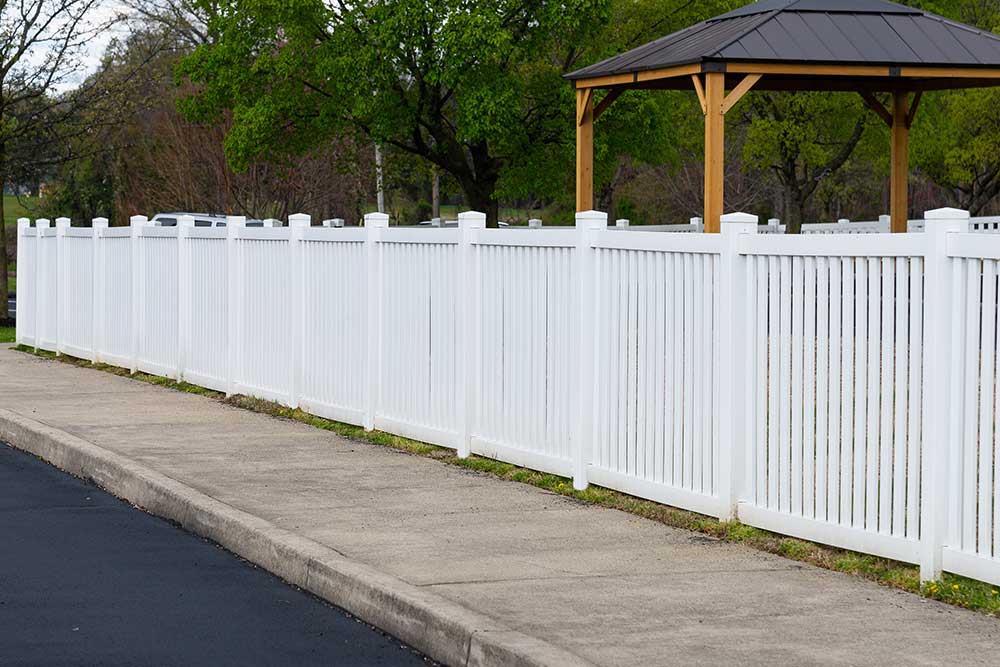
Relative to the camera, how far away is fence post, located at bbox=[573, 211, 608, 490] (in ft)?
30.5

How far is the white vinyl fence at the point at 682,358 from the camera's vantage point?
6.80 metres

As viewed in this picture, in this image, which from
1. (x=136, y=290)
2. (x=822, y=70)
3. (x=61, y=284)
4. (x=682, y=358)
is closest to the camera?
(x=682, y=358)

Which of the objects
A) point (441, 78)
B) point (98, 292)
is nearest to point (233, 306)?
point (98, 292)

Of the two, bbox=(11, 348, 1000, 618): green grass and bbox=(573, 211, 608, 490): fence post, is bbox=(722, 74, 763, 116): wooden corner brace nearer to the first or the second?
bbox=(11, 348, 1000, 618): green grass

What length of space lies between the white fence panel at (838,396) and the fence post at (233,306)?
7.18 m

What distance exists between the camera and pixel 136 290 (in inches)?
659

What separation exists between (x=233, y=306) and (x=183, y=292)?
141cm

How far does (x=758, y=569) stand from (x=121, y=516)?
13.3ft

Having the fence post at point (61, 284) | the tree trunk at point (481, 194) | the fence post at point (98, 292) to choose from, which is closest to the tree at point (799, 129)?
the tree trunk at point (481, 194)

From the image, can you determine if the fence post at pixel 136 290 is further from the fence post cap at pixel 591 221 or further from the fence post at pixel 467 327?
the fence post cap at pixel 591 221

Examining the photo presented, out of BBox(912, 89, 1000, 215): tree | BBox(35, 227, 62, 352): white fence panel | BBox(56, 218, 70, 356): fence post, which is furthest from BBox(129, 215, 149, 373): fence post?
BBox(912, 89, 1000, 215): tree

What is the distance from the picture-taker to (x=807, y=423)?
7516 millimetres

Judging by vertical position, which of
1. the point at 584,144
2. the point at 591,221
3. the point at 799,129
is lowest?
the point at 591,221

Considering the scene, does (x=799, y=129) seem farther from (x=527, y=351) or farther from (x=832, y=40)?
(x=527, y=351)
